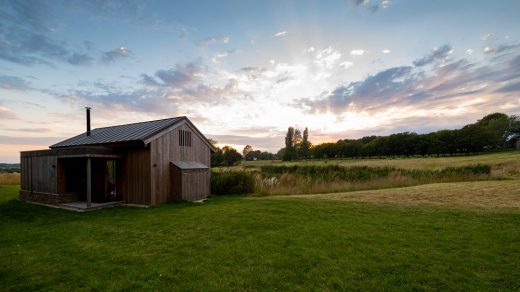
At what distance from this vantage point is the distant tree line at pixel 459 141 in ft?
194

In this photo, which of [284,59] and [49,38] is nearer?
[49,38]

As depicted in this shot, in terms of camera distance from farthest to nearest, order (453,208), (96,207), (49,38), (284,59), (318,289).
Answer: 1. (284,59)
2. (49,38)
3. (96,207)
4. (453,208)
5. (318,289)

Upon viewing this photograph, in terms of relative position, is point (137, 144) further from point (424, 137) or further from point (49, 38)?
point (424, 137)

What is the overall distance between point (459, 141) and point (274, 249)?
243 feet

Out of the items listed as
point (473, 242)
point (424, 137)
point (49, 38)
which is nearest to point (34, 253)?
point (473, 242)

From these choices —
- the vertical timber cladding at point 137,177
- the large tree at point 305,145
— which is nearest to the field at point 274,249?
the vertical timber cladding at point 137,177

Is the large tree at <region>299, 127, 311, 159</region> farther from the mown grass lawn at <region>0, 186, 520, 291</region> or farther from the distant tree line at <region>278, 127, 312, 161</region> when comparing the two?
the mown grass lawn at <region>0, 186, 520, 291</region>

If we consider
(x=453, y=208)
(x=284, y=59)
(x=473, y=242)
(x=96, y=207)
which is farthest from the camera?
(x=284, y=59)

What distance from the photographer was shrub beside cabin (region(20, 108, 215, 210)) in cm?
1123

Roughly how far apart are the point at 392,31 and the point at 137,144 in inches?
561

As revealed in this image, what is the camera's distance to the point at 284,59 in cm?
1484

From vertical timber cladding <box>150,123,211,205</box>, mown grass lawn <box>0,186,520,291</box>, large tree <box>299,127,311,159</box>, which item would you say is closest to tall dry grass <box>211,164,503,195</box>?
vertical timber cladding <box>150,123,211,205</box>

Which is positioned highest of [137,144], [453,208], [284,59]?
[284,59]

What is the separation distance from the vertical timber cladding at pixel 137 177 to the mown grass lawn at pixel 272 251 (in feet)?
9.13
